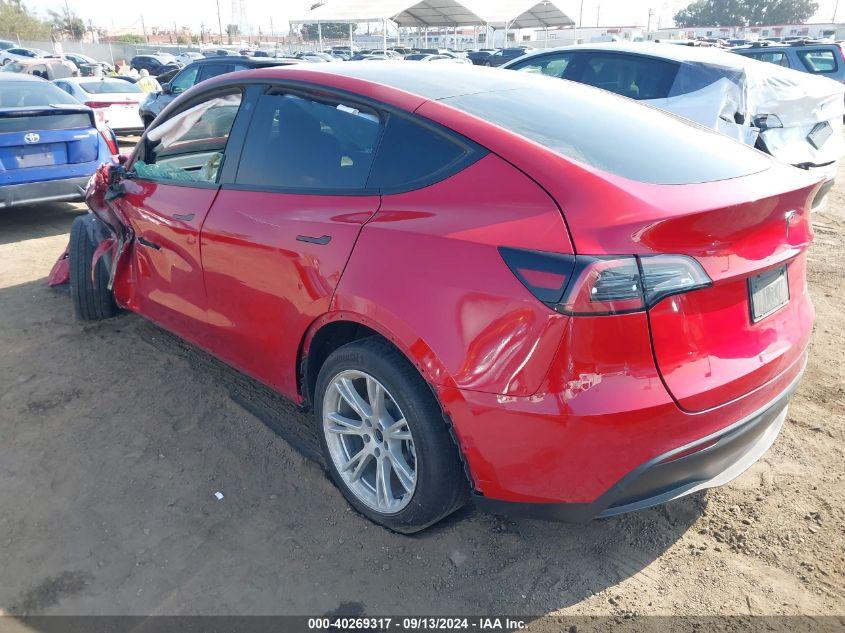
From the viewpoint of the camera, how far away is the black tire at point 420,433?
7.40 feet

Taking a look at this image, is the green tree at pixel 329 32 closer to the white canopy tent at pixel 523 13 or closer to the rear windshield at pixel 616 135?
the white canopy tent at pixel 523 13

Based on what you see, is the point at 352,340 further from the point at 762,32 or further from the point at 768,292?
the point at 762,32

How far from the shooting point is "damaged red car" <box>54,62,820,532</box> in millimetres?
1910

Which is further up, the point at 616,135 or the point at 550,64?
the point at 550,64

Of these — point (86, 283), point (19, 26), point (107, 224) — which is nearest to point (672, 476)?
Answer: point (107, 224)

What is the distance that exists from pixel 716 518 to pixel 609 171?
1483 mm

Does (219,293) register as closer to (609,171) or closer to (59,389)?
(59,389)

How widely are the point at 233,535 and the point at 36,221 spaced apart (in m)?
6.19

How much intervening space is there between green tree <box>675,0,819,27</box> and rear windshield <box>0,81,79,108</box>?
307 feet

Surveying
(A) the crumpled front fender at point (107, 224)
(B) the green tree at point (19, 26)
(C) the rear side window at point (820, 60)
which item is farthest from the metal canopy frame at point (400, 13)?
(B) the green tree at point (19, 26)

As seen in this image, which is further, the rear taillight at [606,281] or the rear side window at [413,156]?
the rear side window at [413,156]

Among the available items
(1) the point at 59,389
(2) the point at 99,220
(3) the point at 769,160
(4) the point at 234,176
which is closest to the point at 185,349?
(1) the point at 59,389

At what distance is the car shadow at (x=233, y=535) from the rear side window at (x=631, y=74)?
5027 mm

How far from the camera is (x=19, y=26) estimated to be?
66.6m
